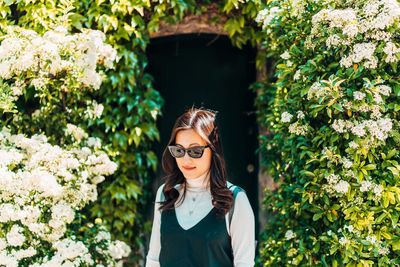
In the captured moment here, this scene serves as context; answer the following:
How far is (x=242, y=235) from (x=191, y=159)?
0.44 m

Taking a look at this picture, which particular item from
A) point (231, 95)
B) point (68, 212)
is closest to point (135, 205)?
point (68, 212)

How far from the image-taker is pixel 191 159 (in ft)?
10.2

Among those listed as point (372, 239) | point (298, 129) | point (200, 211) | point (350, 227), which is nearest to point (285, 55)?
point (298, 129)

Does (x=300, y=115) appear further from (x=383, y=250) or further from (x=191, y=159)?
(x=191, y=159)

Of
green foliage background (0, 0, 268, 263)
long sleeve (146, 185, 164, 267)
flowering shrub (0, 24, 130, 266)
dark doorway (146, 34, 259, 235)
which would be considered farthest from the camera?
dark doorway (146, 34, 259, 235)

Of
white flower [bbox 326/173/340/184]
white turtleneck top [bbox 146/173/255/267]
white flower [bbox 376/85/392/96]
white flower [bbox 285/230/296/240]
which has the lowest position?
white flower [bbox 285/230/296/240]

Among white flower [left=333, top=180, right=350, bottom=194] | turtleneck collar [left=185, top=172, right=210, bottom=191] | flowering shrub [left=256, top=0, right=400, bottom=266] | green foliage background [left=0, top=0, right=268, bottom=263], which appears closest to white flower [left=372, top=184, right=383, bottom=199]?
flowering shrub [left=256, top=0, right=400, bottom=266]

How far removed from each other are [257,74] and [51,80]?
6.85 feet

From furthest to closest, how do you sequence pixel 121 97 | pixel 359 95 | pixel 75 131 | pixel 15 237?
pixel 121 97, pixel 75 131, pixel 15 237, pixel 359 95

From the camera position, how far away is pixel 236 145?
618cm

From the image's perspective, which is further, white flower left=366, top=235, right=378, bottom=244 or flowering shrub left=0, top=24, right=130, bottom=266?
flowering shrub left=0, top=24, right=130, bottom=266

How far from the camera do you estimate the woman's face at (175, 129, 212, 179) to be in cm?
310

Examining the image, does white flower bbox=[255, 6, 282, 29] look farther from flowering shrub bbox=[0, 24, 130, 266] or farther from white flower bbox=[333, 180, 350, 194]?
white flower bbox=[333, 180, 350, 194]

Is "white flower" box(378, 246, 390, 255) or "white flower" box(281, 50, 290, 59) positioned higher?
"white flower" box(281, 50, 290, 59)
